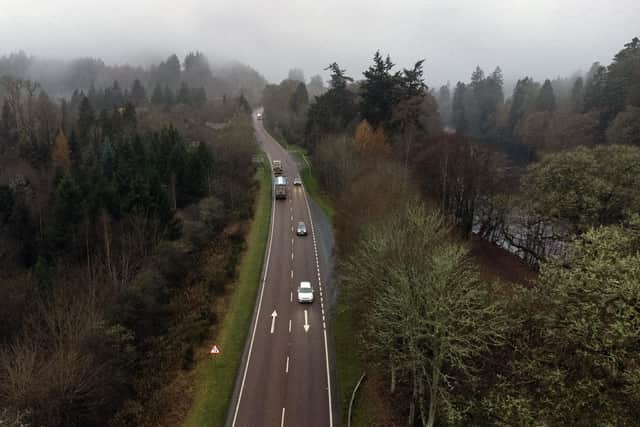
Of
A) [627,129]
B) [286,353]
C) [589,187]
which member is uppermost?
[627,129]

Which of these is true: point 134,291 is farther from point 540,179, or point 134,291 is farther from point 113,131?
point 113,131

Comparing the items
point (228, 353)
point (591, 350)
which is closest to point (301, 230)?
point (228, 353)

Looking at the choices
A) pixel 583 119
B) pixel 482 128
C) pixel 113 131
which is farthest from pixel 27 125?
pixel 482 128

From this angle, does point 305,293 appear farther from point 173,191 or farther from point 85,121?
point 85,121

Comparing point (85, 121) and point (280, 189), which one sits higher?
point (85, 121)

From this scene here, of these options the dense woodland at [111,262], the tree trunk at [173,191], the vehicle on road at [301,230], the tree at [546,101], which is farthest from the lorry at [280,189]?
the tree at [546,101]

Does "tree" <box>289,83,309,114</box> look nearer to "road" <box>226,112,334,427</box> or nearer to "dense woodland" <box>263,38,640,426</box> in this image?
"dense woodland" <box>263,38,640,426</box>
